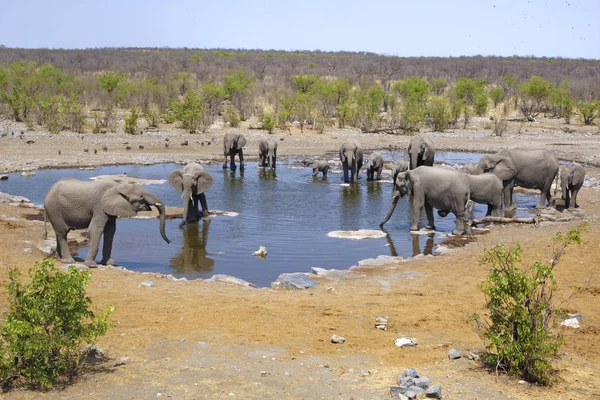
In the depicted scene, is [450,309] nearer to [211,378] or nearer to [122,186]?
[211,378]

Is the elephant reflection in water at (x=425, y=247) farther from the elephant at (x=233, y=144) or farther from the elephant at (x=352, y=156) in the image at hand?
the elephant at (x=233, y=144)

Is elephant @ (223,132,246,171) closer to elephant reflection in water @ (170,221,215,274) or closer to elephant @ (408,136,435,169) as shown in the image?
elephant @ (408,136,435,169)

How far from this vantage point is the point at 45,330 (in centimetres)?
725

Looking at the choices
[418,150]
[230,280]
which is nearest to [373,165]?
[418,150]

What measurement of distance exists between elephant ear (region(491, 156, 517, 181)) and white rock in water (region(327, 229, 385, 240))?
4.82 metres

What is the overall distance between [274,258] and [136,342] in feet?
20.7

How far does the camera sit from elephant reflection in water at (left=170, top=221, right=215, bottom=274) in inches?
552

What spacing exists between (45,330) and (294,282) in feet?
17.5

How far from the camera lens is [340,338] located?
8820 mm

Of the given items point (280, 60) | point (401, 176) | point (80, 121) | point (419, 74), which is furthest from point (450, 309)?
point (280, 60)

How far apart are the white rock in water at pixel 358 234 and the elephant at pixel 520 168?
473 cm

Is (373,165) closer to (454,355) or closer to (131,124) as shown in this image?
(131,124)

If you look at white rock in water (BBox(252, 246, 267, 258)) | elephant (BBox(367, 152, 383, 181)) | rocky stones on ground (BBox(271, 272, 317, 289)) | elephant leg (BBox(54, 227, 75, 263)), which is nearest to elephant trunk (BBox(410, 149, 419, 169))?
elephant (BBox(367, 152, 383, 181))

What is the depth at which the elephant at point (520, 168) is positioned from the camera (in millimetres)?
20266
